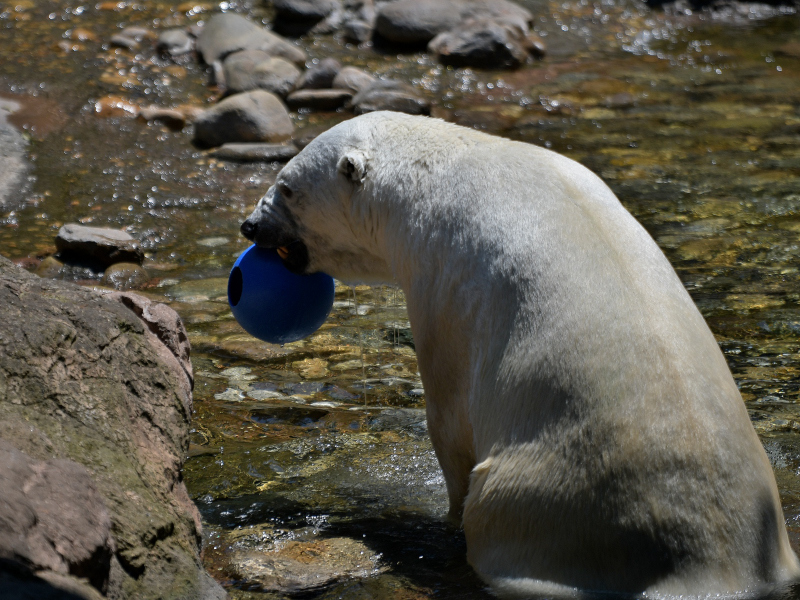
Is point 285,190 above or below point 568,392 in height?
below

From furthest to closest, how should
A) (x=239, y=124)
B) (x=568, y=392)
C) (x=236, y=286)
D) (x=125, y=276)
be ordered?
(x=239, y=124), (x=125, y=276), (x=236, y=286), (x=568, y=392)

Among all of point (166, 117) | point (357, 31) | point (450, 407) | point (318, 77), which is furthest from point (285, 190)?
point (357, 31)

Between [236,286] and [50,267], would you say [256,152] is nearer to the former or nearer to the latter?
[50,267]

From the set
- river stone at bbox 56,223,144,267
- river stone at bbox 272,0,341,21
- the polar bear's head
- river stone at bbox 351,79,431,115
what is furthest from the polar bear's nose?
river stone at bbox 272,0,341,21

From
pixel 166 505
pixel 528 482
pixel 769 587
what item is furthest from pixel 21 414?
pixel 769 587

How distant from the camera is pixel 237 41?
380 inches

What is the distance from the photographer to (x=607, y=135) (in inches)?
335

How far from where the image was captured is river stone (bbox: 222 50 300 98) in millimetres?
8906

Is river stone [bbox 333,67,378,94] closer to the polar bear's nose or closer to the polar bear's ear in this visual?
the polar bear's nose

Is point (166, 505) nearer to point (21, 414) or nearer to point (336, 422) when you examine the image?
point (21, 414)

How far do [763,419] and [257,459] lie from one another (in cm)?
204

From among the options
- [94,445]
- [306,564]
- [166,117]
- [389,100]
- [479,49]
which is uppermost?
[94,445]

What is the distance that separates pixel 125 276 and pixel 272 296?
2497mm

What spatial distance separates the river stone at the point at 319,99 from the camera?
29.0 ft
